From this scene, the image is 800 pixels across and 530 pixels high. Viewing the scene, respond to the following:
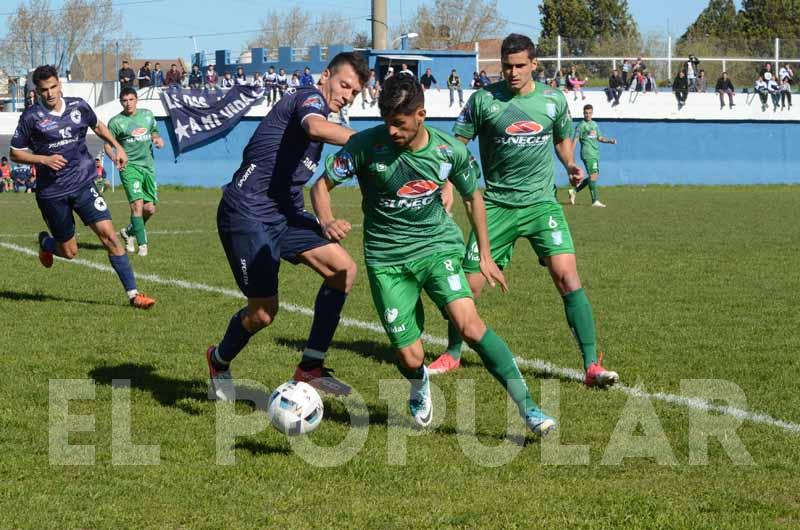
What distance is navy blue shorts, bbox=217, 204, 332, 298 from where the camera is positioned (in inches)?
261

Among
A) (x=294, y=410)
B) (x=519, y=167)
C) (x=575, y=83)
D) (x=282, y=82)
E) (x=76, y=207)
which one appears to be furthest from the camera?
(x=575, y=83)

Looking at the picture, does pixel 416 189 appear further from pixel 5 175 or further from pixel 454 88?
pixel 454 88

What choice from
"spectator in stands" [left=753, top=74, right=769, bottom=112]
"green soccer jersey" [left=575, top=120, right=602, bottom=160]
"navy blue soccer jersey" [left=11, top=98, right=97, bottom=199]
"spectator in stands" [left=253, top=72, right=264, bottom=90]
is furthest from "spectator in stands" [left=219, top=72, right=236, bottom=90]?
"navy blue soccer jersey" [left=11, top=98, right=97, bottom=199]

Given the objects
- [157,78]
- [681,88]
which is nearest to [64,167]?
[157,78]

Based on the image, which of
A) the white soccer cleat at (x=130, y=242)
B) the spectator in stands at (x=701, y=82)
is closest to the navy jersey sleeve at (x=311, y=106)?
the white soccer cleat at (x=130, y=242)

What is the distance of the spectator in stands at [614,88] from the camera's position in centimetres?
4212

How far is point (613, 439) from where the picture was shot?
19.0 ft

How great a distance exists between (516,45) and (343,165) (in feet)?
7.83

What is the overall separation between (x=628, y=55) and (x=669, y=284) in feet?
131

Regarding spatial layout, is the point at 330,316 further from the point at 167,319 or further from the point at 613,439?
the point at 167,319

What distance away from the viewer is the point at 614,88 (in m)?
42.2

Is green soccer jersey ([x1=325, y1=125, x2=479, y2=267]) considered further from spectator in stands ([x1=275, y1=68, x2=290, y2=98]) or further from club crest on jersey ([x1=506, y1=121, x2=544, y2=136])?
spectator in stands ([x1=275, y1=68, x2=290, y2=98])

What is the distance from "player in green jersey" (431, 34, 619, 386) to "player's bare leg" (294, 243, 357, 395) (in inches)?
38.6

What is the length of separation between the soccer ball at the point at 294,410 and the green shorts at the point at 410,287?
0.54 meters
